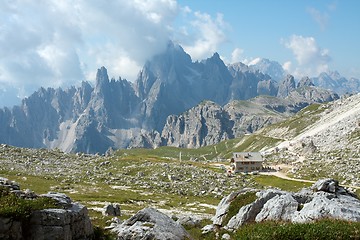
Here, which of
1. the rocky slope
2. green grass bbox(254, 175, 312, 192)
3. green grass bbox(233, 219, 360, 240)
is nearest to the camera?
green grass bbox(233, 219, 360, 240)

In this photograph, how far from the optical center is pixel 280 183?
328ft

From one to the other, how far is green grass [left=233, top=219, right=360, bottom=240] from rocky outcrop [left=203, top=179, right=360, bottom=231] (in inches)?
128

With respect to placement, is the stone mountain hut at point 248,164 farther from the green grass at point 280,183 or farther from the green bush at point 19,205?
the green bush at point 19,205

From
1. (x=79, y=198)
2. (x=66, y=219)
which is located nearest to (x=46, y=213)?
(x=66, y=219)

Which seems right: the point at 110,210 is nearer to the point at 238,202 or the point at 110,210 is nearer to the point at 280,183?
the point at 238,202

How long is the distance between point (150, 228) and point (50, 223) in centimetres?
676

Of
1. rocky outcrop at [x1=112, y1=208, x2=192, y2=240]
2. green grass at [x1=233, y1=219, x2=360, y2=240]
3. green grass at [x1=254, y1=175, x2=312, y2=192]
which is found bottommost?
green grass at [x1=254, y1=175, x2=312, y2=192]

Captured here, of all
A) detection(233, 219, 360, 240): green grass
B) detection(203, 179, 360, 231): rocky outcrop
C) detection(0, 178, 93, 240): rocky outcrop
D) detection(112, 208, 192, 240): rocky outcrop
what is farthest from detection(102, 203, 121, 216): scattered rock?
detection(233, 219, 360, 240): green grass

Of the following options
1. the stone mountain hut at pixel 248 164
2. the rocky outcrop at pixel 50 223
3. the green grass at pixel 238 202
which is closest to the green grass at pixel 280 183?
the stone mountain hut at pixel 248 164

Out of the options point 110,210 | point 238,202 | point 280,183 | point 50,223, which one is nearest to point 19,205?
point 50,223

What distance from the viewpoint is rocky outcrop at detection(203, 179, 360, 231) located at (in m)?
24.2

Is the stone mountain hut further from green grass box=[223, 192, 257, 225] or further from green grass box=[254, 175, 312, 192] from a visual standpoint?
green grass box=[223, 192, 257, 225]

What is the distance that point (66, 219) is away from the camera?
879 inches

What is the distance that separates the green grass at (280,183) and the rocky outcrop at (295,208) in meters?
57.4
